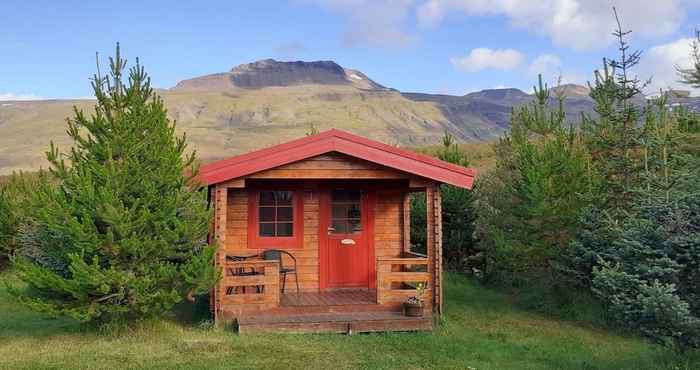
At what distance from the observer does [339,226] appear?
10.6 m

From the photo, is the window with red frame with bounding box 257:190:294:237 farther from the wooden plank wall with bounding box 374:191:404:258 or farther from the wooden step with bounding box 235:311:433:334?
the wooden step with bounding box 235:311:433:334

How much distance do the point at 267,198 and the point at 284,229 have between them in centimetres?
63

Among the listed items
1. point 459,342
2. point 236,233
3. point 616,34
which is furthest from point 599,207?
point 236,233

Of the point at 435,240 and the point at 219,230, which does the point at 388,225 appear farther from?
the point at 219,230

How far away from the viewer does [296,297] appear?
991 cm

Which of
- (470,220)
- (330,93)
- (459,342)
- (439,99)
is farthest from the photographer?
(439,99)

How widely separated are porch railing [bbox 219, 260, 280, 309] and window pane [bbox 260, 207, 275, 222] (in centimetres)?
158

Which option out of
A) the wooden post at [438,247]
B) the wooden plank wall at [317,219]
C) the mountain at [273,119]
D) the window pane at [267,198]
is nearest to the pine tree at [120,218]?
the wooden plank wall at [317,219]

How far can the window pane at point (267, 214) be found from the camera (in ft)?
34.1

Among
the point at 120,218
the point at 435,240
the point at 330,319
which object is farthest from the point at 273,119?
the point at 120,218

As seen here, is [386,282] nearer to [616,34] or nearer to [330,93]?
[616,34]

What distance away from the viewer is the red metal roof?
8508mm

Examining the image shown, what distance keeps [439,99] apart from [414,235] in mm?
177618

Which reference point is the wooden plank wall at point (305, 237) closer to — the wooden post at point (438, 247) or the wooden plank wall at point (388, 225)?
the wooden plank wall at point (388, 225)
